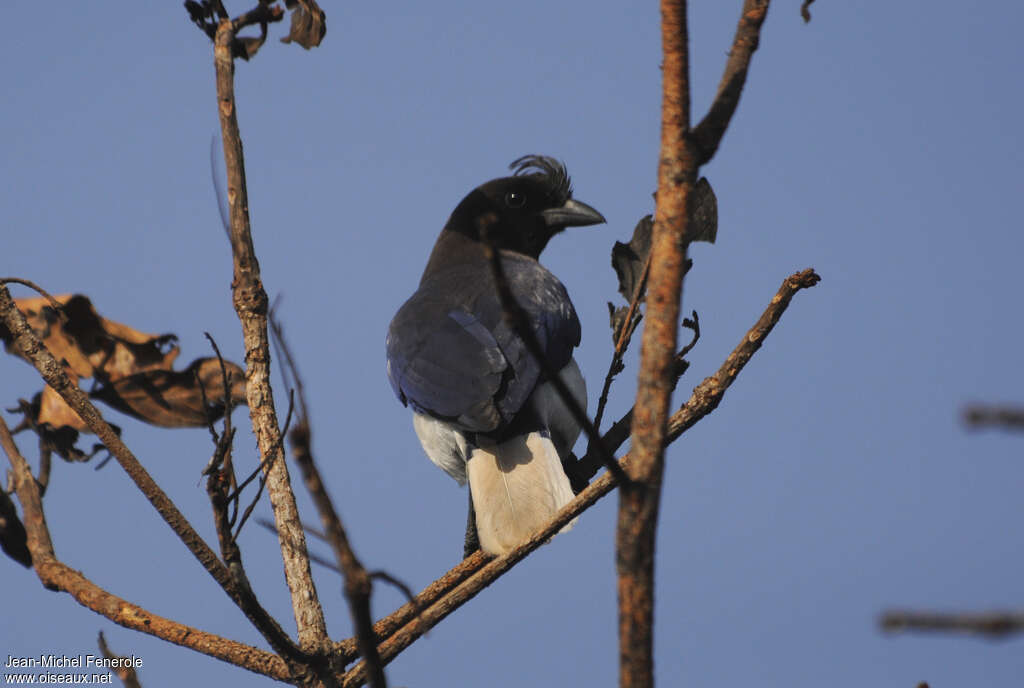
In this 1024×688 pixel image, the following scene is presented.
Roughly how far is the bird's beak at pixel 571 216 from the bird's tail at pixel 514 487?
6.94 feet

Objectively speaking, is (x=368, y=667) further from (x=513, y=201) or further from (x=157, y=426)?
(x=513, y=201)

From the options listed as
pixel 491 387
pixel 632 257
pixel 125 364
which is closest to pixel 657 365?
pixel 632 257

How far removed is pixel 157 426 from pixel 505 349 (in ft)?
4.92

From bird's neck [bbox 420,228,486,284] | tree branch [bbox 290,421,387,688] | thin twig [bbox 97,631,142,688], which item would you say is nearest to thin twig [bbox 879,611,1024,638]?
tree branch [bbox 290,421,387,688]

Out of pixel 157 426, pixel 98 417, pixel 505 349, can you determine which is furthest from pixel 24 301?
pixel 505 349

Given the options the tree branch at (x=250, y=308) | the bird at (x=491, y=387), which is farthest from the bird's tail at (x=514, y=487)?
the tree branch at (x=250, y=308)

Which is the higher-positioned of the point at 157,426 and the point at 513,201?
the point at 513,201

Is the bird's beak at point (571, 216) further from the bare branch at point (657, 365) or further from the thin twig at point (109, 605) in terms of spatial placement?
the bare branch at point (657, 365)

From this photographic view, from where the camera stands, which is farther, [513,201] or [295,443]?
[513,201]

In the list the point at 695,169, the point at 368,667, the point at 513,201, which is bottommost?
the point at 368,667

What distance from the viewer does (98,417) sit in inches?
123

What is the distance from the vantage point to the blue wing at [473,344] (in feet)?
15.1

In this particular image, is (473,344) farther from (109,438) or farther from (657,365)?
(657,365)

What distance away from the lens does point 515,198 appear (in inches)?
255
